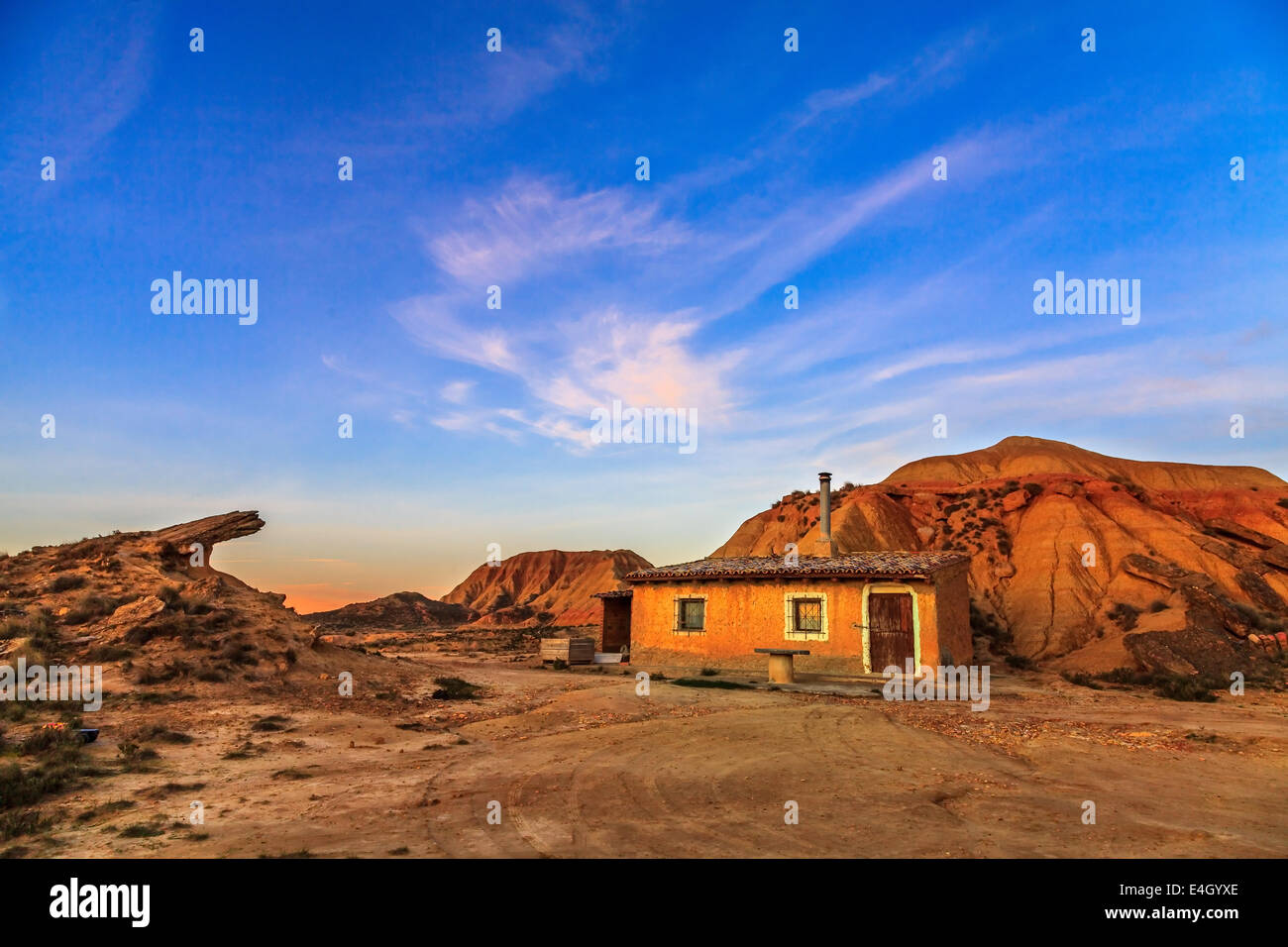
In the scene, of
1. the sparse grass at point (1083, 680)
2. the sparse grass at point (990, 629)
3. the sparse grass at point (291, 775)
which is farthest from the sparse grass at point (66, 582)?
the sparse grass at point (990, 629)

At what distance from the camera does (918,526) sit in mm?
39844

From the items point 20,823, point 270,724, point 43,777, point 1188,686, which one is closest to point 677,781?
point 20,823

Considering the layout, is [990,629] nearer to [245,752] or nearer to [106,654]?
[245,752]

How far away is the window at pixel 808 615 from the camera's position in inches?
840

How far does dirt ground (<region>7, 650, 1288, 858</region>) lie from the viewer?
19.9ft

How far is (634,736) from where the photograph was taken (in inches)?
455

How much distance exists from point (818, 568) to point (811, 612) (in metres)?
1.59

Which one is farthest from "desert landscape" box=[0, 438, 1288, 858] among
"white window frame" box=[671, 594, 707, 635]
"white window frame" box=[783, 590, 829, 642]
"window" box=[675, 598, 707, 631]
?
"white window frame" box=[783, 590, 829, 642]

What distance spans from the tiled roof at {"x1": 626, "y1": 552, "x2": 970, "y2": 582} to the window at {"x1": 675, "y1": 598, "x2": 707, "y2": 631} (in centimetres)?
102
